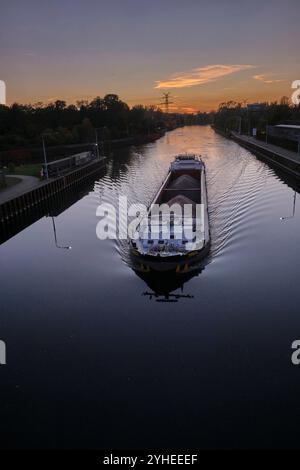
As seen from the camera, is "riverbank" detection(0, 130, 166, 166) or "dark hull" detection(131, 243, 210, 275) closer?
"dark hull" detection(131, 243, 210, 275)

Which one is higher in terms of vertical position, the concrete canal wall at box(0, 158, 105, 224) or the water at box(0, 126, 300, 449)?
the concrete canal wall at box(0, 158, 105, 224)

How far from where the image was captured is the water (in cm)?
1360

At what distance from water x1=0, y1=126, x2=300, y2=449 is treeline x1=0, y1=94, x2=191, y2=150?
8985cm

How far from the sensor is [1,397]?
15180 millimetres

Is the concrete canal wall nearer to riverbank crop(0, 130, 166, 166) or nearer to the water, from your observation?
the water

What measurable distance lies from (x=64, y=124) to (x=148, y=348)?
14837 cm

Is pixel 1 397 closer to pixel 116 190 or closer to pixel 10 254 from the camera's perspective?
pixel 10 254

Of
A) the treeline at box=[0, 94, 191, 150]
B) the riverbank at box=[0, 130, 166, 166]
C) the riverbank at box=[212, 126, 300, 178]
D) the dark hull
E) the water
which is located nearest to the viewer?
the water

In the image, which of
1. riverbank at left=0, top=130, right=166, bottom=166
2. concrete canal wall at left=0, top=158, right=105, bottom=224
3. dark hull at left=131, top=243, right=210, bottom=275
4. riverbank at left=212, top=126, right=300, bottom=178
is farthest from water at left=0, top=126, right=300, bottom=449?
riverbank at left=0, top=130, right=166, bottom=166

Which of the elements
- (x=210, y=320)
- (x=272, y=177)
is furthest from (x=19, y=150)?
(x=210, y=320)

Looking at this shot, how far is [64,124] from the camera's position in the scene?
15025 cm

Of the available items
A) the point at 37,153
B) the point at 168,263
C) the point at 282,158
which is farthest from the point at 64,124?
the point at 168,263

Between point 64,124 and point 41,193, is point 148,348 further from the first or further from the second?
point 64,124
